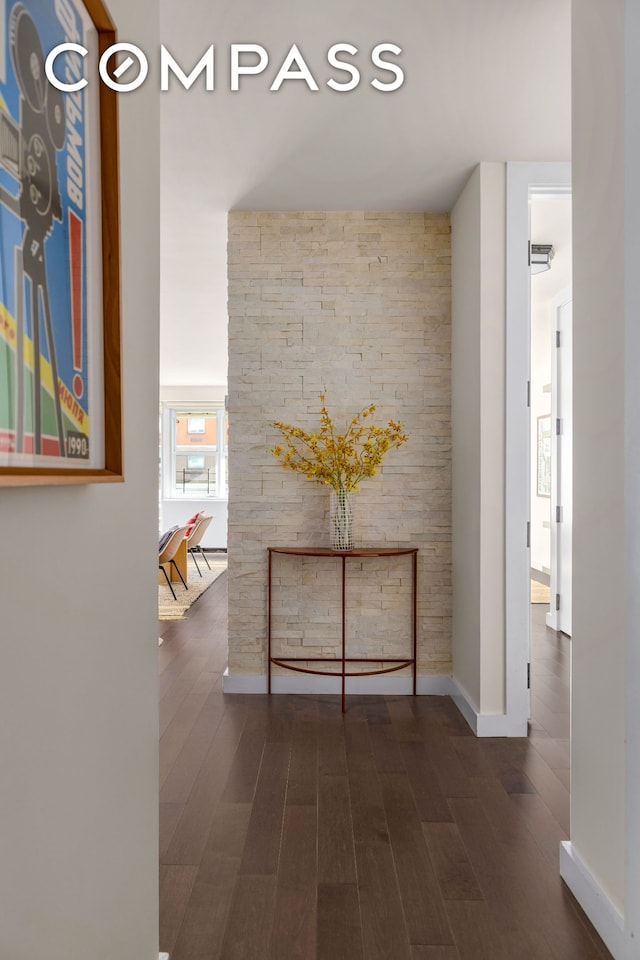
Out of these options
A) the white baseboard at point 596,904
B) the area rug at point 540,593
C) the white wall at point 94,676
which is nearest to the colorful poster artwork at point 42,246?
the white wall at point 94,676

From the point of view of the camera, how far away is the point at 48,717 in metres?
0.97

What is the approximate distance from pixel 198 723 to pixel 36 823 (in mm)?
2721

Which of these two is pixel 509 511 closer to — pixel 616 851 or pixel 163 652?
pixel 616 851

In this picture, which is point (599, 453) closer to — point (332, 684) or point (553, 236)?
point (332, 684)

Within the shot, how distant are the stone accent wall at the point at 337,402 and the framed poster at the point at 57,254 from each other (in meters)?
2.85

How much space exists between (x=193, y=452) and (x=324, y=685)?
8.47m

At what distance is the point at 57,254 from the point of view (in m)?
0.94

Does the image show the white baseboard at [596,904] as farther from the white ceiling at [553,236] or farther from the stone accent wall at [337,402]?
the white ceiling at [553,236]

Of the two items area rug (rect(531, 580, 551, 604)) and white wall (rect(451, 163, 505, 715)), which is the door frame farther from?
area rug (rect(531, 580, 551, 604))

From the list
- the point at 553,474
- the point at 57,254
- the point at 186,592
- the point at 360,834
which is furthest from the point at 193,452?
the point at 57,254

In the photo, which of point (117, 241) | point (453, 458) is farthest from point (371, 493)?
point (117, 241)

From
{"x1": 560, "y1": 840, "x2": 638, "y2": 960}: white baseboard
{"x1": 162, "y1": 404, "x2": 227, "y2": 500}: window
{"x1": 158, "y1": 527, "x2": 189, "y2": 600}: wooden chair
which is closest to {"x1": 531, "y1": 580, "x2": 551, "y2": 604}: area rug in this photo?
{"x1": 158, "y1": 527, "x2": 189, "y2": 600}: wooden chair

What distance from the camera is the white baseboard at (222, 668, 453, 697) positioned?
4.03 metres

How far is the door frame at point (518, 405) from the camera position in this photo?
11.1 feet
